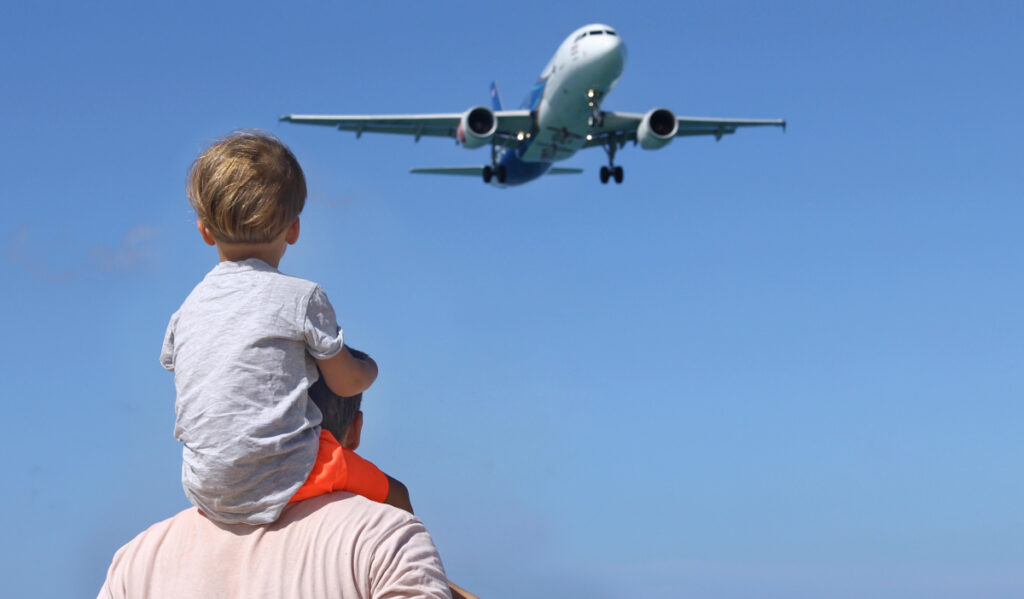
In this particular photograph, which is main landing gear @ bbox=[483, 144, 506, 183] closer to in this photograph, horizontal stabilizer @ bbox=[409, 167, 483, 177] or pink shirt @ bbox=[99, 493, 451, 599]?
horizontal stabilizer @ bbox=[409, 167, 483, 177]

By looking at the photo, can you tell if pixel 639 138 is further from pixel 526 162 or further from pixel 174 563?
pixel 174 563

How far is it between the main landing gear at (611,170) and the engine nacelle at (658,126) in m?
3.06

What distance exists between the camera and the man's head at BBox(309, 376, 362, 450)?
85.4 inches

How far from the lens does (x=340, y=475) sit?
2020 millimetres

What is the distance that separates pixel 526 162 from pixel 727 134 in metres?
8.23

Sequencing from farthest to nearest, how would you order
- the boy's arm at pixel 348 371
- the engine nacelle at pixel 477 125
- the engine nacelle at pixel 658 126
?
1. the engine nacelle at pixel 658 126
2. the engine nacelle at pixel 477 125
3. the boy's arm at pixel 348 371

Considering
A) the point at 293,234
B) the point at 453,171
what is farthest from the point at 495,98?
the point at 293,234

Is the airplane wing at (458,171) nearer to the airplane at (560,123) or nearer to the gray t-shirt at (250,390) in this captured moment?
the airplane at (560,123)

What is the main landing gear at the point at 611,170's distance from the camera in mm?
35062

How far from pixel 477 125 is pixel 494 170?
5461mm

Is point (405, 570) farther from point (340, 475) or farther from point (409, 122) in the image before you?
point (409, 122)

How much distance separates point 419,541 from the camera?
1.91 m

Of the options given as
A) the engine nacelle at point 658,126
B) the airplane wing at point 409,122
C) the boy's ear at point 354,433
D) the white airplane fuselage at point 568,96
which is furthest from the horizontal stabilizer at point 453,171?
the boy's ear at point 354,433

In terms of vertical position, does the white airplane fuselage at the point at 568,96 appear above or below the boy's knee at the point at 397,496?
above
